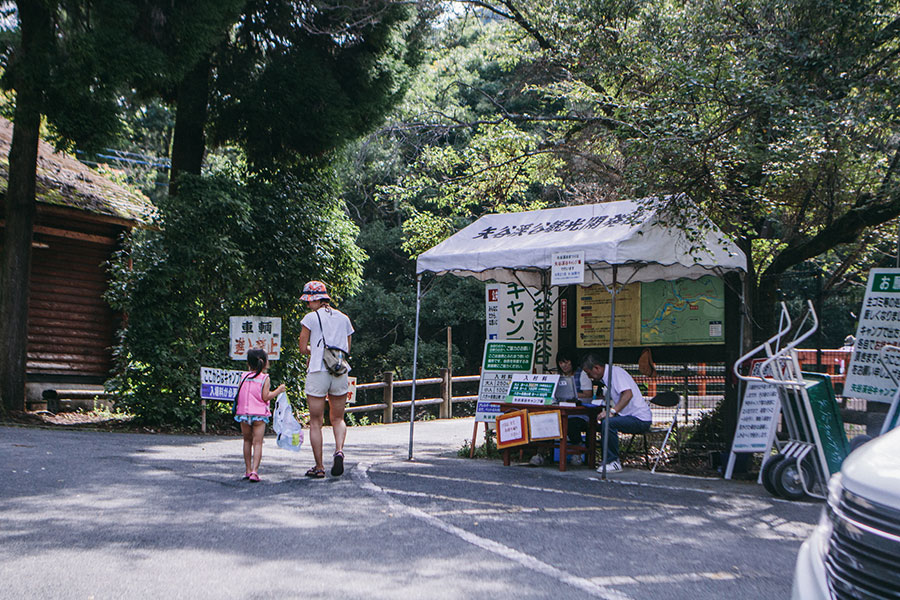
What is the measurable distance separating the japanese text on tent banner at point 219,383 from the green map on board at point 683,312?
580 centimetres

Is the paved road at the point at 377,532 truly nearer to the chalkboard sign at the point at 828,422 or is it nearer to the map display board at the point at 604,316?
the chalkboard sign at the point at 828,422

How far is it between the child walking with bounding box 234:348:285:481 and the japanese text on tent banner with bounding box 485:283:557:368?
15.4 feet

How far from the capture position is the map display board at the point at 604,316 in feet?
37.6

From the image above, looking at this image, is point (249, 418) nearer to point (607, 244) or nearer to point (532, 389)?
point (532, 389)

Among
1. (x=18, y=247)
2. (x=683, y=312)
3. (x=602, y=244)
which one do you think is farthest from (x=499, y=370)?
(x=18, y=247)

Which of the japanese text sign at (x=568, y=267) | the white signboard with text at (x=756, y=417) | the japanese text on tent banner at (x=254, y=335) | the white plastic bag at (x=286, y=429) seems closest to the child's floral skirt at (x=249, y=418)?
the white plastic bag at (x=286, y=429)

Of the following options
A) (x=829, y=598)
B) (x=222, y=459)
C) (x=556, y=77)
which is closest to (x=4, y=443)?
(x=222, y=459)

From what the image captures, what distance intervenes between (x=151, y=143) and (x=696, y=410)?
30478 millimetres

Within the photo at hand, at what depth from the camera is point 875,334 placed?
8961 mm

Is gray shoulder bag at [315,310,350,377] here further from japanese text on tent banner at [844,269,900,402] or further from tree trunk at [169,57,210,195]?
tree trunk at [169,57,210,195]

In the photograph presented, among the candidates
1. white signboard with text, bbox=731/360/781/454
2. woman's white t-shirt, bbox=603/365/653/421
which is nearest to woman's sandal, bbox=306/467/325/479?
woman's white t-shirt, bbox=603/365/653/421

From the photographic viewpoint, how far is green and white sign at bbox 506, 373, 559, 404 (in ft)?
34.4

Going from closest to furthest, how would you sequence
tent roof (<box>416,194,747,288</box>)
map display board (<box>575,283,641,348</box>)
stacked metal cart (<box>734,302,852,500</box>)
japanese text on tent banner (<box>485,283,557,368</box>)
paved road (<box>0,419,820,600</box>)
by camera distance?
1. paved road (<box>0,419,820,600</box>)
2. stacked metal cart (<box>734,302,852,500</box>)
3. tent roof (<box>416,194,747,288</box>)
4. map display board (<box>575,283,641,348</box>)
5. japanese text on tent banner (<box>485,283,557,368</box>)

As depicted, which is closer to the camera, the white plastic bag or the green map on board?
the white plastic bag
